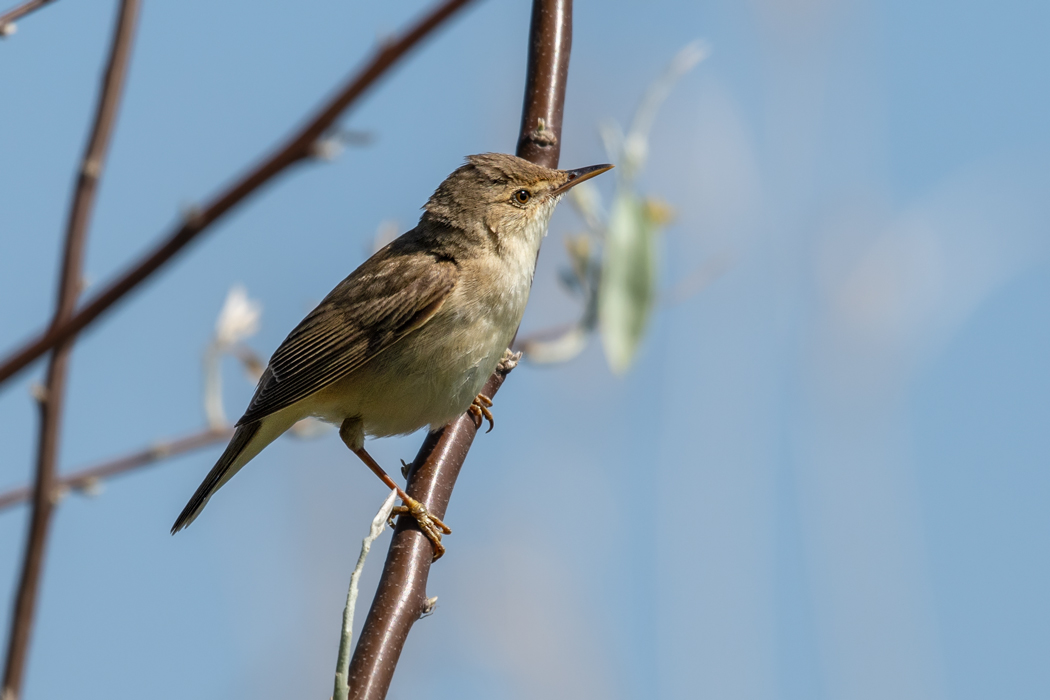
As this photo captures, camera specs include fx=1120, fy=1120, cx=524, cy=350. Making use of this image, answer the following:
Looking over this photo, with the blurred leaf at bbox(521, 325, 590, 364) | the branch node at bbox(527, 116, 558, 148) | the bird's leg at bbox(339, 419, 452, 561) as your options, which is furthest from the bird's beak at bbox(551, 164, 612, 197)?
the bird's leg at bbox(339, 419, 452, 561)

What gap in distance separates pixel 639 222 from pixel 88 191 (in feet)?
4.31

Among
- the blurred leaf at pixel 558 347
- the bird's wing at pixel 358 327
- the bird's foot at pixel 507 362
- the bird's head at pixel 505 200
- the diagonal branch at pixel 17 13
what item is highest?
the bird's head at pixel 505 200

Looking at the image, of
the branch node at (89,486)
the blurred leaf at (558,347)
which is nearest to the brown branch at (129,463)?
the branch node at (89,486)

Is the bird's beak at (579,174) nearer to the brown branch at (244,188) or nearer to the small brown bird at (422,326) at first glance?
the small brown bird at (422,326)

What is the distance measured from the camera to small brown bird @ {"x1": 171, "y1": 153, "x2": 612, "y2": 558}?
367cm

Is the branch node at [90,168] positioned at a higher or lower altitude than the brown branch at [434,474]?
lower

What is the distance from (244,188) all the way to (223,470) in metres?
3.16

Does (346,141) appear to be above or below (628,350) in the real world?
below

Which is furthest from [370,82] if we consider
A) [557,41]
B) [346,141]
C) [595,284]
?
[557,41]

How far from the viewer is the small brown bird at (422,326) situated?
3.67m

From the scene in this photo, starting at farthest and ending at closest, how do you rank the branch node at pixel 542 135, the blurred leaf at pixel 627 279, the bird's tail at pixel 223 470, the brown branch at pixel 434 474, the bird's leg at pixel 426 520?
the bird's tail at pixel 223 470 < the branch node at pixel 542 135 < the bird's leg at pixel 426 520 < the brown branch at pixel 434 474 < the blurred leaf at pixel 627 279

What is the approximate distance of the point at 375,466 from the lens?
161 inches

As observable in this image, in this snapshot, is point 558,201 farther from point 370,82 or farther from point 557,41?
point 370,82

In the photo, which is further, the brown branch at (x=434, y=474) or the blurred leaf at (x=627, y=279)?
the brown branch at (x=434, y=474)
